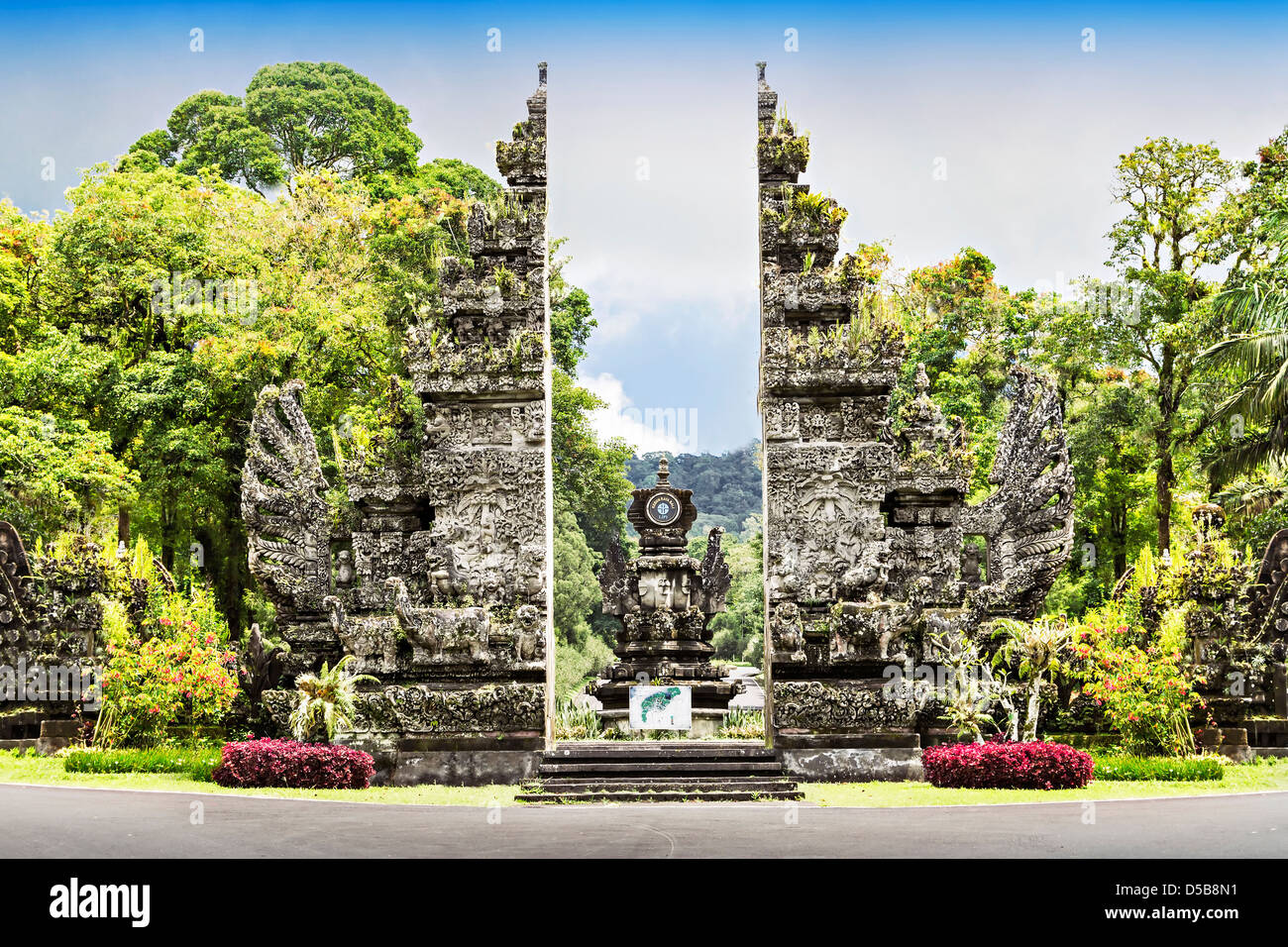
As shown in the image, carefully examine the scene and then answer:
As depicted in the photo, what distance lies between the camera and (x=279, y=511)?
16.6 m

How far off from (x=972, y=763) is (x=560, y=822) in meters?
5.14

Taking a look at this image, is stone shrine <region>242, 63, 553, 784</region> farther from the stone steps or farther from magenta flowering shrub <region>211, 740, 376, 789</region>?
magenta flowering shrub <region>211, 740, 376, 789</region>

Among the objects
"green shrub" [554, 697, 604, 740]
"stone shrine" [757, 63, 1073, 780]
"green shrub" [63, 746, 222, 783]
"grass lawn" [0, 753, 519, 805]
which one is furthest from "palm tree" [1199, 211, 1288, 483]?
"green shrub" [63, 746, 222, 783]

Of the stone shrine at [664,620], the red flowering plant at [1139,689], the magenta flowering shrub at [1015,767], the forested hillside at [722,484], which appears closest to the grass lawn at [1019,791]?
the magenta flowering shrub at [1015,767]

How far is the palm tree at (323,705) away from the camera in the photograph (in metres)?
15.0

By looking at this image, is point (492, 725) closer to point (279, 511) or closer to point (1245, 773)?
point (279, 511)

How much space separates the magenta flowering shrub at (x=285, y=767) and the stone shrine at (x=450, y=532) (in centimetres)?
85

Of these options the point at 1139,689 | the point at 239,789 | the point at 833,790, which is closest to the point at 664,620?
the point at 833,790

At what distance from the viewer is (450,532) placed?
16125 millimetres

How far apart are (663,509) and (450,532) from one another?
7819 millimetres

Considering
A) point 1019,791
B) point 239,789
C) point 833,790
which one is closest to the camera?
point 1019,791

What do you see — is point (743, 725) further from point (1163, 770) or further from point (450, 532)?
point (1163, 770)

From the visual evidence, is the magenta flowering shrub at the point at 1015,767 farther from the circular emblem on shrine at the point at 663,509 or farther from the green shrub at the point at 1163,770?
the circular emblem on shrine at the point at 663,509

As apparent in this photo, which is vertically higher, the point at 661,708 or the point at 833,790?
the point at 661,708
